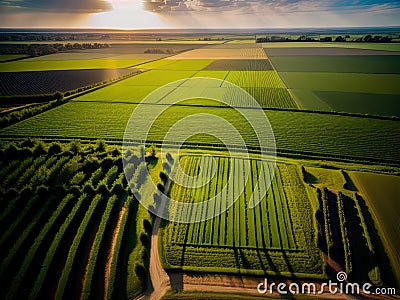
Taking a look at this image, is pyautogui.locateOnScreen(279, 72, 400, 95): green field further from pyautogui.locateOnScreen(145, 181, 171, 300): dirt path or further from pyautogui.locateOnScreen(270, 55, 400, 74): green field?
pyautogui.locateOnScreen(145, 181, 171, 300): dirt path

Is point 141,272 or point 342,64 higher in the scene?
point 342,64

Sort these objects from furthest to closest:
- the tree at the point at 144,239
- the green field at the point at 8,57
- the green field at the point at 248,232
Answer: the green field at the point at 8,57, the tree at the point at 144,239, the green field at the point at 248,232

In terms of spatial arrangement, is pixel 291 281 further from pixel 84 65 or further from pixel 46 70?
pixel 84 65

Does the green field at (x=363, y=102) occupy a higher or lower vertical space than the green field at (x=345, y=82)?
lower

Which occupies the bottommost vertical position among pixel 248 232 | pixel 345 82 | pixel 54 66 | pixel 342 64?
pixel 248 232

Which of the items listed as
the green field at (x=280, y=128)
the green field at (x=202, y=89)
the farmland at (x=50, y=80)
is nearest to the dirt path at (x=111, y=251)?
the green field at (x=280, y=128)

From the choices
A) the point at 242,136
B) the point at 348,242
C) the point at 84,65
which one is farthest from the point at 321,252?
the point at 84,65

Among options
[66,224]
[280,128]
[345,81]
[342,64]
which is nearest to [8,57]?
[66,224]

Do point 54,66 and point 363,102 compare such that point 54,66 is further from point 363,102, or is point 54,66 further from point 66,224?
point 363,102

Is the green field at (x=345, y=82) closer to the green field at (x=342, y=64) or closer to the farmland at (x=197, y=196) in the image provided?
the green field at (x=342, y=64)
